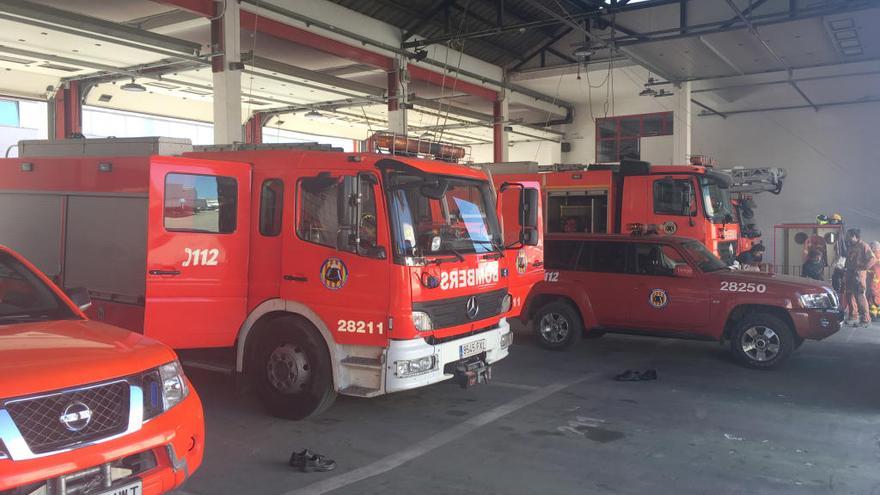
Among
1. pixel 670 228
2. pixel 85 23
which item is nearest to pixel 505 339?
pixel 670 228

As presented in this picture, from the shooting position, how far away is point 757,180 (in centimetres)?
1672

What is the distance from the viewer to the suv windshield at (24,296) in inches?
175

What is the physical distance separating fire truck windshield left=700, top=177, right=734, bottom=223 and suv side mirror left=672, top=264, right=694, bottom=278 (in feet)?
10.2

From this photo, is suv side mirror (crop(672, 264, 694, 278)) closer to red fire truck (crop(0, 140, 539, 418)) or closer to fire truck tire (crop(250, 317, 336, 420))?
red fire truck (crop(0, 140, 539, 418))

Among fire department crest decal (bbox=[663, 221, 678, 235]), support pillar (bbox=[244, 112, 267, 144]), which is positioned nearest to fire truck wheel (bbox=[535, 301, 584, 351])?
fire department crest decal (bbox=[663, 221, 678, 235])

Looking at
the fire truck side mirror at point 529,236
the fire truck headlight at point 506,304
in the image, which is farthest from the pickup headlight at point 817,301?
the fire truck headlight at point 506,304

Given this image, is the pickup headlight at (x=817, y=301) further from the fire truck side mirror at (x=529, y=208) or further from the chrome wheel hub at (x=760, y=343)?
the fire truck side mirror at (x=529, y=208)

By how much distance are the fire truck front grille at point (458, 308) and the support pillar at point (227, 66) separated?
759 cm

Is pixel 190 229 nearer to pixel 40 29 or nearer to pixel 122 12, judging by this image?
pixel 122 12

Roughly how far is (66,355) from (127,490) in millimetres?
802

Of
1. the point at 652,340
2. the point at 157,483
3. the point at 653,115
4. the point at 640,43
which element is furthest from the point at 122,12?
the point at 653,115

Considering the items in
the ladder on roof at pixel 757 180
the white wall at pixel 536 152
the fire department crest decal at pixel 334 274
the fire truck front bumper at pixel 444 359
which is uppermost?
the white wall at pixel 536 152

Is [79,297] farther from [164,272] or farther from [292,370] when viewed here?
[292,370]

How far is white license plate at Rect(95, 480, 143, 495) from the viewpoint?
11.2ft
